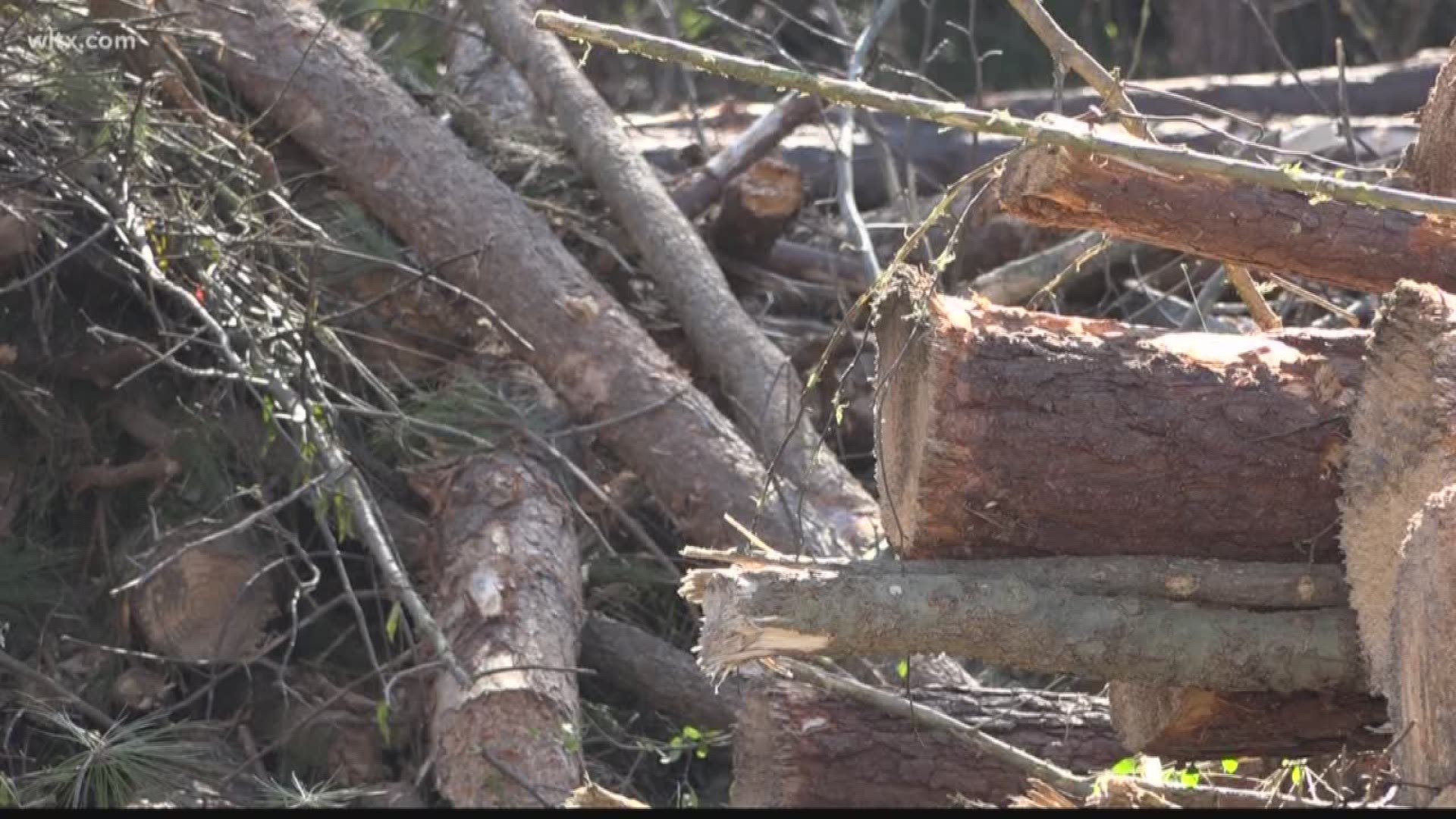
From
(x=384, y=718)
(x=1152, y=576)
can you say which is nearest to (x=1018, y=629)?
(x=1152, y=576)

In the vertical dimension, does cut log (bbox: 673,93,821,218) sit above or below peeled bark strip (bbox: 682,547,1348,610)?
below

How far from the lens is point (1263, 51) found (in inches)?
339

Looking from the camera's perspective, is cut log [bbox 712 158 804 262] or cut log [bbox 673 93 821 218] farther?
cut log [bbox 673 93 821 218]

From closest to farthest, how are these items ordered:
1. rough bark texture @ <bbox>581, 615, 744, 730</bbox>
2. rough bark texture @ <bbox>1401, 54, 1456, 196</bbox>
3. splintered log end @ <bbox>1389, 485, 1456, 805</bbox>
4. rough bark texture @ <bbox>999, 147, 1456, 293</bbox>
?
splintered log end @ <bbox>1389, 485, 1456, 805</bbox> < rough bark texture @ <bbox>999, 147, 1456, 293</bbox> < rough bark texture @ <bbox>1401, 54, 1456, 196</bbox> < rough bark texture @ <bbox>581, 615, 744, 730</bbox>

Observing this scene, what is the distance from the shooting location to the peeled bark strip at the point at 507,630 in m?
3.26

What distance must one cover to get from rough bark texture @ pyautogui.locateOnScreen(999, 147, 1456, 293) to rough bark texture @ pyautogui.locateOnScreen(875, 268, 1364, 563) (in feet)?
0.61

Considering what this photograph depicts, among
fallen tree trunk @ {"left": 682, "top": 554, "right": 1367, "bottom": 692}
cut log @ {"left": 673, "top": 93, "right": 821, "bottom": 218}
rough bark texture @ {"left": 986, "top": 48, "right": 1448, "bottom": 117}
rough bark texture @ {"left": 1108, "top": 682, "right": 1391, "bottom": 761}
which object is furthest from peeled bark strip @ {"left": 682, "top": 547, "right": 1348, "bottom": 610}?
rough bark texture @ {"left": 986, "top": 48, "right": 1448, "bottom": 117}

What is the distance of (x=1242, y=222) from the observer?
104 inches

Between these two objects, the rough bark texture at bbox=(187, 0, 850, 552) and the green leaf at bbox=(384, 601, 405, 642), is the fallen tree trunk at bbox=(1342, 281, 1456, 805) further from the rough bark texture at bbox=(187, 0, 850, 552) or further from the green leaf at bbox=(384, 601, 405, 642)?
the green leaf at bbox=(384, 601, 405, 642)

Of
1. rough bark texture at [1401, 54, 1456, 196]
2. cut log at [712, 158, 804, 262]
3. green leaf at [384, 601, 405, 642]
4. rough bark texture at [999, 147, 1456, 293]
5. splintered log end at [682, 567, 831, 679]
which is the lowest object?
green leaf at [384, 601, 405, 642]

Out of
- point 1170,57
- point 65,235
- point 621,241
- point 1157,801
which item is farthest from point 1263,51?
point 1157,801

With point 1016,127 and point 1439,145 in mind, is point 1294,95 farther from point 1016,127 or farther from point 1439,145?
point 1016,127

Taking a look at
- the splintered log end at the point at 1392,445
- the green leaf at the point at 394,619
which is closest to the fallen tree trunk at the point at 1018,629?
the splintered log end at the point at 1392,445

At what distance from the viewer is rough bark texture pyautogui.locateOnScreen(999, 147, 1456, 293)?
2.60 m
